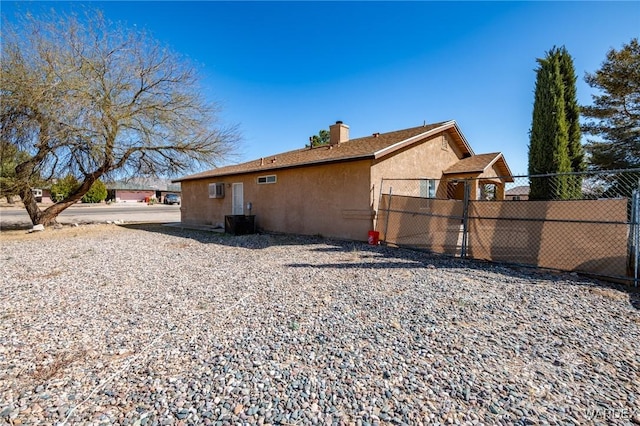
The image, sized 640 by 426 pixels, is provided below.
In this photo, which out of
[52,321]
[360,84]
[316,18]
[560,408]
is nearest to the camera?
[560,408]

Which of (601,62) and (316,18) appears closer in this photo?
(316,18)

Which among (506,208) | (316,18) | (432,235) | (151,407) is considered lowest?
(151,407)

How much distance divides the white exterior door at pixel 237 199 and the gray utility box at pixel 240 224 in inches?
69.2

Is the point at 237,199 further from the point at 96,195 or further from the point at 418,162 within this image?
the point at 96,195

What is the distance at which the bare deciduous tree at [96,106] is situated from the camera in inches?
411

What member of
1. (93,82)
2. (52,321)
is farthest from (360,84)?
(52,321)

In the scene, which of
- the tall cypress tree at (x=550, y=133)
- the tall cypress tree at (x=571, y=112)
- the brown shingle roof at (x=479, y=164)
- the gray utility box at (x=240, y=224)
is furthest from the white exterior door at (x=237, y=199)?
the tall cypress tree at (x=571, y=112)

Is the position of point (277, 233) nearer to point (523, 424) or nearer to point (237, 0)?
point (237, 0)

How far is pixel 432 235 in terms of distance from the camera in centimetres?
766

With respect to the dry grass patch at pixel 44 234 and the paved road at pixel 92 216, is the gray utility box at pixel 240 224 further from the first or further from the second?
the paved road at pixel 92 216

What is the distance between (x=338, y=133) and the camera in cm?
1349

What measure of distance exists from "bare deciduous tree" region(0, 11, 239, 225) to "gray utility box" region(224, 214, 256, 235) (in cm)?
421

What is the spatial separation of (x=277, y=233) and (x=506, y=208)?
7.88m

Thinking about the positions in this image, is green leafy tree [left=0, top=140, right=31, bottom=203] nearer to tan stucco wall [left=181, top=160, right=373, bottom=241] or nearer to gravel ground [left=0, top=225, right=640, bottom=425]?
tan stucco wall [left=181, top=160, right=373, bottom=241]
